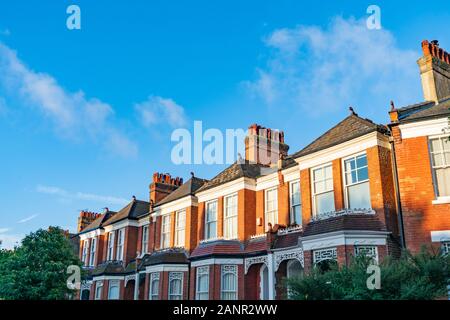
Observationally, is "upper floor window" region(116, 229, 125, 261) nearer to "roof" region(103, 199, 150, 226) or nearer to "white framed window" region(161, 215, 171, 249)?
"roof" region(103, 199, 150, 226)

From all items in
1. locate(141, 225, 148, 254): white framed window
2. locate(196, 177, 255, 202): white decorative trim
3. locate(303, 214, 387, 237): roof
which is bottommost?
locate(303, 214, 387, 237): roof

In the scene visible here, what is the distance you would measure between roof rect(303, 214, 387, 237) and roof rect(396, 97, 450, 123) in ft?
13.2

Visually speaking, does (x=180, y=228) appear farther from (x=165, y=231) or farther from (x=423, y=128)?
(x=423, y=128)

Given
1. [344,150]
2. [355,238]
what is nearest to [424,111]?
[344,150]

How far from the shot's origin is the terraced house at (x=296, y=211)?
50.6 feet

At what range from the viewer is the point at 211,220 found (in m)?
24.4

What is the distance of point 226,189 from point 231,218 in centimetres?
169

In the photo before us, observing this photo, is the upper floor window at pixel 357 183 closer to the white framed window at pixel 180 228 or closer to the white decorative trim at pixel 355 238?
the white decorative trim at pixel 355 238

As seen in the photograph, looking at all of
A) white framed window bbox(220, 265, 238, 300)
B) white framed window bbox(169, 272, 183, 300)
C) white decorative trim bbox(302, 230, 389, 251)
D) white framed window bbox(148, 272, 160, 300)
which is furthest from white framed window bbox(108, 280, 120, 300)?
white decorative trim bbox(302, 230, 389, 251)

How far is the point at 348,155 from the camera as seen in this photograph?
17547mm

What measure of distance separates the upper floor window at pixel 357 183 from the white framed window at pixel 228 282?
763 centimetres

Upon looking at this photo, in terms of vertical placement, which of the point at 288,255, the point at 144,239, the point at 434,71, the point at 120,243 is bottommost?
the point at 288,255

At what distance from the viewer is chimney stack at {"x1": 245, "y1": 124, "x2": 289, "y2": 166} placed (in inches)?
1017

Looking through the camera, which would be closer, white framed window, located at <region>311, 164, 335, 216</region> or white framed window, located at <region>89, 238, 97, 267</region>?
white framed window, located at <region>311, 164, 335, 216</region>
